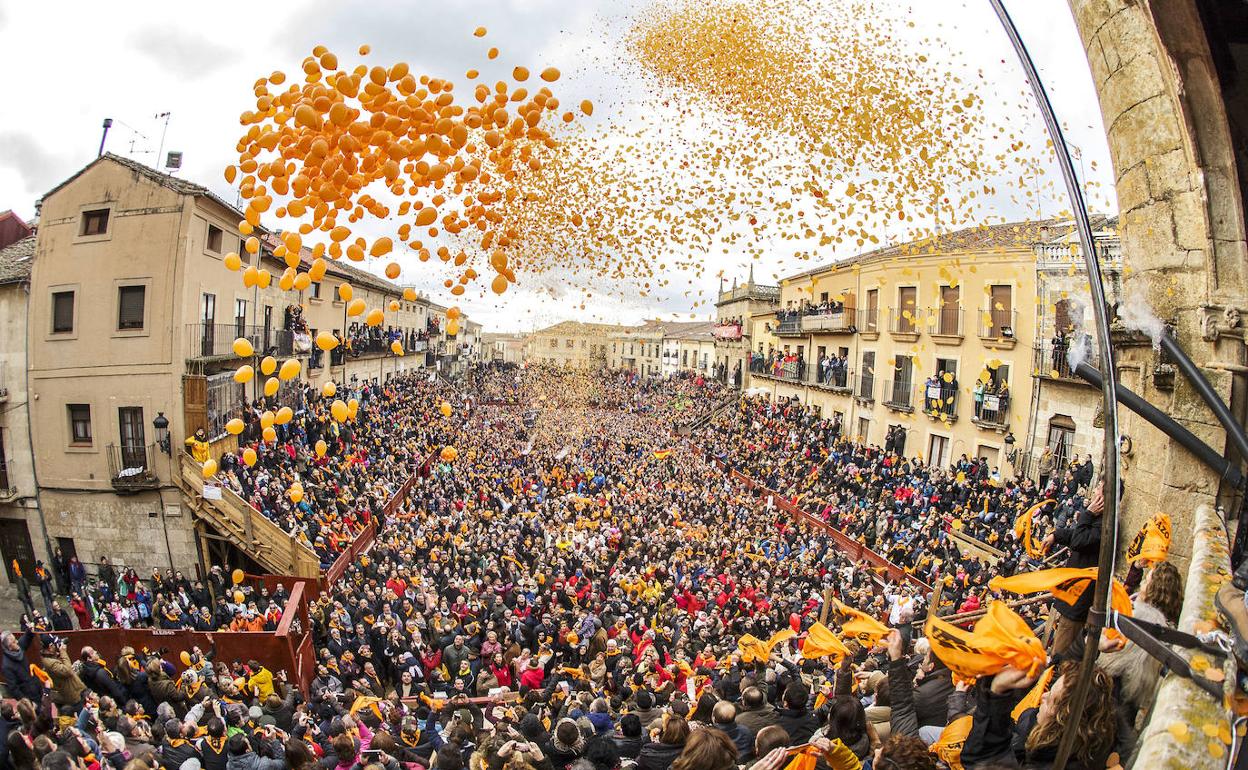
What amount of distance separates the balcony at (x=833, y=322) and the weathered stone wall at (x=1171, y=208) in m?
23.0

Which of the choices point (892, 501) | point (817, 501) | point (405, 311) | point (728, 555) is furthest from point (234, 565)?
point (405, 311)

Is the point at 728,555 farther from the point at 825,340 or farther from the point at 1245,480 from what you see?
the point at 825,340

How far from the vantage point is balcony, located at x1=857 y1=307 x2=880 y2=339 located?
25641 mm

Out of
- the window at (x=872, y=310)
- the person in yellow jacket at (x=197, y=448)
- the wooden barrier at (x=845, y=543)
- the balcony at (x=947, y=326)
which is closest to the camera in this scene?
the wooden barrier at (x=845, y=543)

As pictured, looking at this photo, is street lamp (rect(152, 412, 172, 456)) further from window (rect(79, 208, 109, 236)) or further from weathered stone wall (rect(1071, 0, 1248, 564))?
weathered stone wall (rect(1071, 0, 1248, 564))

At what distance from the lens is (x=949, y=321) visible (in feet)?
71.6

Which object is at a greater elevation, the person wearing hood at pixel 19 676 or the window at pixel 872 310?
the window at pixel 872 310

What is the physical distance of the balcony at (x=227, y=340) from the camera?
50.6ft

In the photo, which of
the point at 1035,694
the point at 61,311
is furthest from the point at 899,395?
the point at 61,311

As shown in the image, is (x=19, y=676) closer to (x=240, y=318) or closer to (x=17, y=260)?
(x=240, y=318)

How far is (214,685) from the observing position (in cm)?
778

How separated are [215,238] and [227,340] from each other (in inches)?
104

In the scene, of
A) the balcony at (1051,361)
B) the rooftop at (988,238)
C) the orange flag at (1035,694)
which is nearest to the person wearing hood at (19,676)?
the orange flag at (1035,694)

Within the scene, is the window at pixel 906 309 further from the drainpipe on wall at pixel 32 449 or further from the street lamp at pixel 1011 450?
the drainpipe on wall at pixel 32 449
